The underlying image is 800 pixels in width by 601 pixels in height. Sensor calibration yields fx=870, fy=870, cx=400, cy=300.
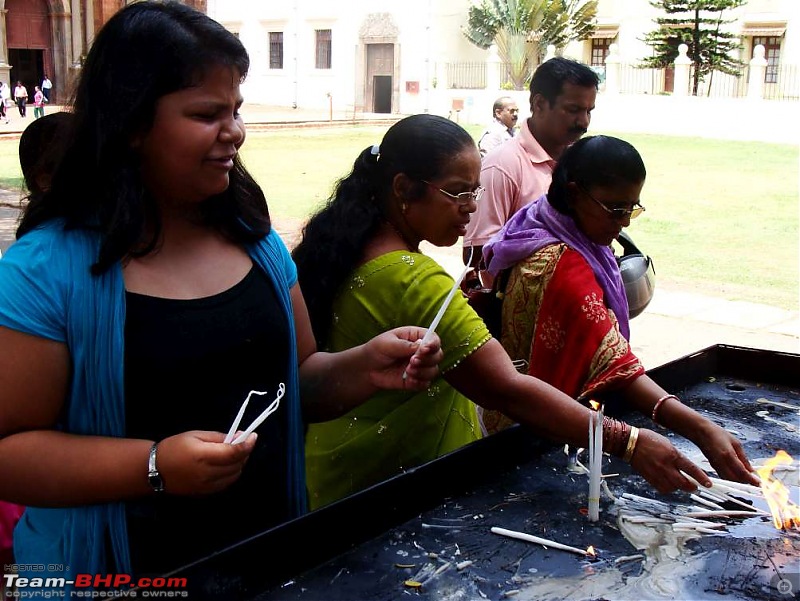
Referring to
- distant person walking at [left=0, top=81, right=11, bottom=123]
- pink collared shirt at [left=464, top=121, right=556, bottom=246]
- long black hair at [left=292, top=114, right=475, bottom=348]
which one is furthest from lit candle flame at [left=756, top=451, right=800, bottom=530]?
distant person walking at [left=0, top=81, right=11, bottom=123]

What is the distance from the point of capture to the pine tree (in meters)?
26.7

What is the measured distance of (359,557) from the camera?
1.57 m

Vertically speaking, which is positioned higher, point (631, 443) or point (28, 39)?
point (28, 39)

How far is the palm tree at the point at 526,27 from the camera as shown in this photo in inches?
1099

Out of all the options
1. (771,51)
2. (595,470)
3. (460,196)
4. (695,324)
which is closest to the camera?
(595,470)

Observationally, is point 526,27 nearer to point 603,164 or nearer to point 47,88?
point 47,88

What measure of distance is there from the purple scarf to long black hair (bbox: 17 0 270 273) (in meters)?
1.14

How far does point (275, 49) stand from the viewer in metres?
33.5

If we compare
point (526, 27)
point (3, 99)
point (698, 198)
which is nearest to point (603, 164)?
point (698, 198)

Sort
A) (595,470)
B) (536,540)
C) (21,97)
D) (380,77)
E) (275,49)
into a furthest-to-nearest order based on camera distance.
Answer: (275,49) → (380,77) → (21,97) → (595,470) → (536,540)

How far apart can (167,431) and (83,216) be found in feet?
1.23

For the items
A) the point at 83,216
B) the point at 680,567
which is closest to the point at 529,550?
the point at 680,567

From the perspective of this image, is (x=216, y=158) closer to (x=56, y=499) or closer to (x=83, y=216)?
(x=83, y=216)

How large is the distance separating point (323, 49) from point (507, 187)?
29770mm
